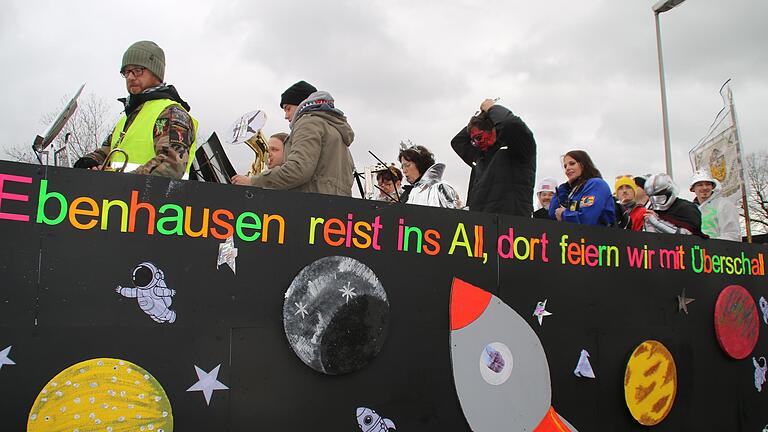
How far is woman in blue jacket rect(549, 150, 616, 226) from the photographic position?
3.86 meters

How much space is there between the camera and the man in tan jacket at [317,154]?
3029 mm

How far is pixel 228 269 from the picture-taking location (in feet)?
8.02

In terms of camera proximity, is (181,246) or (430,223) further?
(430,223)

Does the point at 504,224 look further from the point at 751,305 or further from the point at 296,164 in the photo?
the point at 751,305

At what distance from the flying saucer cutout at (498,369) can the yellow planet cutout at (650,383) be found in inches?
25.1

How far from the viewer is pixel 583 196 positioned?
3.99 metres

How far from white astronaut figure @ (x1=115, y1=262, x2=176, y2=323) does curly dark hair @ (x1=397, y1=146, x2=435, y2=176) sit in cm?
274

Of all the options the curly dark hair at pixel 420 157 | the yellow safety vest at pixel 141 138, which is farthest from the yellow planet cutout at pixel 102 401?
the curly dark hair at pixel 420 157

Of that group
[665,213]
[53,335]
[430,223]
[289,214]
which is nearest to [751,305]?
[665,213]

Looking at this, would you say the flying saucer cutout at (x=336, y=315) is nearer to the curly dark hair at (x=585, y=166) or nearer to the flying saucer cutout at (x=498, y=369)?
the flying saucer cutout at (x=498, y=369)

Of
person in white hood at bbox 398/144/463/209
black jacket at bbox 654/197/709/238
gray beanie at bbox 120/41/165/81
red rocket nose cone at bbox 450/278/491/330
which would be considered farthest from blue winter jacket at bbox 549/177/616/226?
gray beanie at bbox 120/41/165/81

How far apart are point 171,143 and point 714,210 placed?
4.54 meters

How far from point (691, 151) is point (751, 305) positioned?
7.93ft

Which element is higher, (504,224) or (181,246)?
(504,224)
